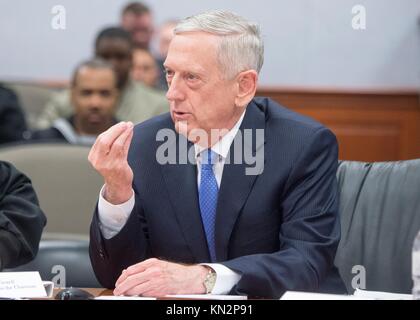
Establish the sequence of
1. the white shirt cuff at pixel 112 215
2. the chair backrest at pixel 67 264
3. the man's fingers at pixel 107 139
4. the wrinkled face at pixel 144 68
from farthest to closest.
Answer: the wrinkled face at pixel 144 68 < the chair backrest at pixel 67 264 < the white shirt cuff at pixel 112 215 < the man's fingers at pixel 107 139

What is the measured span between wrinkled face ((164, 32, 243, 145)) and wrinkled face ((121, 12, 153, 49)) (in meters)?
3.40

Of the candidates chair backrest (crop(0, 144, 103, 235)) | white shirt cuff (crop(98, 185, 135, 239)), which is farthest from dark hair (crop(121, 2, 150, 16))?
white shirt cuff (crop(98, 185, 135, 239))

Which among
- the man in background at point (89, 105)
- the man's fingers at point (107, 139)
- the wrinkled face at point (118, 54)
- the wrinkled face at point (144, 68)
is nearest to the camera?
the man's fingers at point (107, 139)

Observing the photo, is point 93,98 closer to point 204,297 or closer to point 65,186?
point 65,186

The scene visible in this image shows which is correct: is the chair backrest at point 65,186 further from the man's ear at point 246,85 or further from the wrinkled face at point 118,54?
the wrinkled face at point 118,54

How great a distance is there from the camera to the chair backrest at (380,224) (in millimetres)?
2492

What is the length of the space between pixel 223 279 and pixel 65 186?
1.32 m

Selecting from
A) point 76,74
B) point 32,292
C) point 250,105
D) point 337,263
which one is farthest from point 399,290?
point 76,74

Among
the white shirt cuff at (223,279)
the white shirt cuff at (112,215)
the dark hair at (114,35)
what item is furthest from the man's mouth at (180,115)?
the dark hair at (114,35)

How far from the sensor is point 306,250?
2191mm

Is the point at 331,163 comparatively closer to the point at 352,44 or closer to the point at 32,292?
the point at 32,292

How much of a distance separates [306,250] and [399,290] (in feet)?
1.43

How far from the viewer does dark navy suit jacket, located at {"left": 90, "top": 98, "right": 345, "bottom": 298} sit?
87.2 inches

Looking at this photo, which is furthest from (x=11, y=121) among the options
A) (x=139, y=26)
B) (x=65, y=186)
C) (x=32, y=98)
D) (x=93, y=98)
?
(x=65, y=186)
